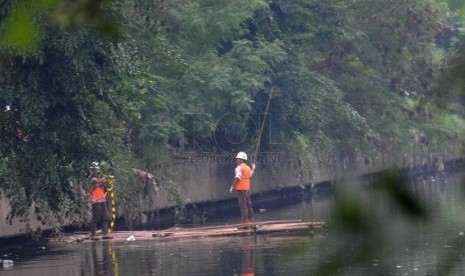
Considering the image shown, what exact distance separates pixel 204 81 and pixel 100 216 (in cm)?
679


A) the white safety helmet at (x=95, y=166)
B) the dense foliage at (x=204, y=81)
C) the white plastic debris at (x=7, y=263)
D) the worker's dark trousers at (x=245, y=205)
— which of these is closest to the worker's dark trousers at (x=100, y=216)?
the dense foliage at (x=204, y=81)

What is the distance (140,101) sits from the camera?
2369 centimetres

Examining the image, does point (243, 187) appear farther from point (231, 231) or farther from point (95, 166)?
point (95, 166)

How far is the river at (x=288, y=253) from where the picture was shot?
1786 centimetres

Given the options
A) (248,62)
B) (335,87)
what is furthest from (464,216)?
(335,87)

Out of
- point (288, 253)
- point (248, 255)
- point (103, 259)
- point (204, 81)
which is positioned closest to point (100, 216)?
point (103, 259)

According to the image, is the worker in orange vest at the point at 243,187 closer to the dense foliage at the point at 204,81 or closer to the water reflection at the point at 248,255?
the dense foliage at the point at 204,81

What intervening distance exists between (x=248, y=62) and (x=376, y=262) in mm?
A: 16066

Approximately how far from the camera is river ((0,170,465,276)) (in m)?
17.9

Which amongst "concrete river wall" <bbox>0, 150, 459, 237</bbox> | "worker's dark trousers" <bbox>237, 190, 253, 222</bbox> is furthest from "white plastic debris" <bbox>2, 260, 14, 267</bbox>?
"worker's dark trousers" <bbox>237, 190, 253, 222</bbox>

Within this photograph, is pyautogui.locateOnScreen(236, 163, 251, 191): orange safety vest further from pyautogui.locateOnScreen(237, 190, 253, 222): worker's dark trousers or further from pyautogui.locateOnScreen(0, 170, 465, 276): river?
pyautogui.locateOnScreen(0, 170, 465, 276): river

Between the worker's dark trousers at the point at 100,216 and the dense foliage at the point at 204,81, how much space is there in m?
1.01

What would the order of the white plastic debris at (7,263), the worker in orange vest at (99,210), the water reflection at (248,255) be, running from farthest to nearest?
1. the worker in orange vest at (99,210)
2. the white plastic debris at (7,263)
3. the water reflection at (248,255)

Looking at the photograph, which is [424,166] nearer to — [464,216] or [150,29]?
[464,216]
